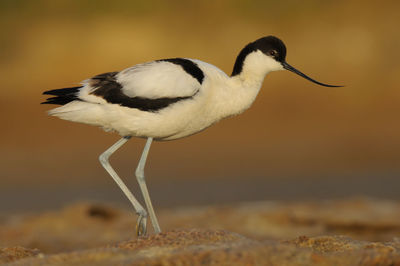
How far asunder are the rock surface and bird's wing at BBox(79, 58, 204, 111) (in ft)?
3.25

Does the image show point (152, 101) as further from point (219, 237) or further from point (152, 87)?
point (219, 237)

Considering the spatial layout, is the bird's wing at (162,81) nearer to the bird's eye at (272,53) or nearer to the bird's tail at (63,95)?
the bird's tail at (63,95)

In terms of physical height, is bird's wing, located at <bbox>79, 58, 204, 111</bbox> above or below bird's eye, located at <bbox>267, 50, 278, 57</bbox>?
below

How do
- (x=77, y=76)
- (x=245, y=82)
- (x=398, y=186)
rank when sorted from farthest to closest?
1. (x=77, y=76)
2. (x=398, y=186)
3. (x=245, y=82)

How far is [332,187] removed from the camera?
12.9 m

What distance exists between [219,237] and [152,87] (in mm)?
1865

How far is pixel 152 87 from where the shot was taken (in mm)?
5688

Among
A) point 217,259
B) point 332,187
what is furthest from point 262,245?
point 332,187

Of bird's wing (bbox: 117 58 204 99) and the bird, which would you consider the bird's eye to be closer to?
the bird

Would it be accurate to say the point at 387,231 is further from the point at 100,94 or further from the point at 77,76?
the point at 77,76

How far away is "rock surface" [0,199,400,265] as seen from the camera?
3584mm

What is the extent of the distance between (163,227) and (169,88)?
2.81 metres

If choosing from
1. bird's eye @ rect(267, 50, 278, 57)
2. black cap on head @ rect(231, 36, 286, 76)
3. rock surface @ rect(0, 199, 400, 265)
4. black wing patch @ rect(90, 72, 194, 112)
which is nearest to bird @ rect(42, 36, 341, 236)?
black wing patch @ rect(90, 72, 194, 112)

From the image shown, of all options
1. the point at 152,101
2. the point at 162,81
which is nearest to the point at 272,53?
the point at 162,81
